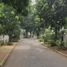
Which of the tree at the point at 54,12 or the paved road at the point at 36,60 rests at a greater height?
the tree at the point at 54,12

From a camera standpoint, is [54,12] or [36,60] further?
[54,12]

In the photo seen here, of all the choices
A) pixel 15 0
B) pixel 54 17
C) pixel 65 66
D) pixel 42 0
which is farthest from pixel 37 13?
pixel 65 66

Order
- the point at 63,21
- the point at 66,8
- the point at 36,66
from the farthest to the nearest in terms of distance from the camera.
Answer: the point at 63,21, the point at 66,8, the point at 36,66

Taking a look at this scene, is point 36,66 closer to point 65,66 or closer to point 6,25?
point 65,66

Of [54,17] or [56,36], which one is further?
[56,36]

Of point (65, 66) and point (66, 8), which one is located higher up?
point (66, 8)

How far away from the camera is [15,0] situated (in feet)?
64.1

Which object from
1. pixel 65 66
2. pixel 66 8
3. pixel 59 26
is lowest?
pixel 65 66

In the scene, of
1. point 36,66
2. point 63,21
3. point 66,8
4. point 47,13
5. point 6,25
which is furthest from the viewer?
point 6,25

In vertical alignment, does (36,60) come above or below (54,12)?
below

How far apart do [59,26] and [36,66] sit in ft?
71.3

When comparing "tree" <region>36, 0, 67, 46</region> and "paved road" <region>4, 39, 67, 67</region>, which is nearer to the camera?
"paved road" <region>4, 39, 67, 67</region>

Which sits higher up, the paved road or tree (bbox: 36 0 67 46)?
tree (bbox: 36 0 67 46)

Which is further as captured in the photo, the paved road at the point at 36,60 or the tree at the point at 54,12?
the tree at the point at 54,12
